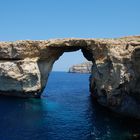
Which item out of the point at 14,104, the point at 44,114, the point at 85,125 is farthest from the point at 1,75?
the point at 85,125

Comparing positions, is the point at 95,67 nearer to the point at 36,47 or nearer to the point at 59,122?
the point at 36,47

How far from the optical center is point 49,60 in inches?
2867

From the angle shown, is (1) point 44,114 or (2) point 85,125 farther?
(1) point 44,114

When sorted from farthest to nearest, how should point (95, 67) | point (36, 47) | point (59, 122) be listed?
point (36, 47)
point (95, 67)
point (59, 122)

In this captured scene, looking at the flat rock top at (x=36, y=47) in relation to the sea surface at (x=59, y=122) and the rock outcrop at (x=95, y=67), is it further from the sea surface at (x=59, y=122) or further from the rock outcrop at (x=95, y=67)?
the sea surface at (x=59, y=122)

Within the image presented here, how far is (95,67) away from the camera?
65.8 m

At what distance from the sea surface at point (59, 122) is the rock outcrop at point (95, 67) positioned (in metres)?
3.75

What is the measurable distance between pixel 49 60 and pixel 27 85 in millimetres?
8674

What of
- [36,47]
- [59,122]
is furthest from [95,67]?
[59,122]

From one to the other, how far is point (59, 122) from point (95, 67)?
20714mm

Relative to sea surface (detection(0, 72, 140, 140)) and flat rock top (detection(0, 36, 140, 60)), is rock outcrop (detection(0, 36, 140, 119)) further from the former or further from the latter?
sea surface (detection(0, 72, 140, 140))

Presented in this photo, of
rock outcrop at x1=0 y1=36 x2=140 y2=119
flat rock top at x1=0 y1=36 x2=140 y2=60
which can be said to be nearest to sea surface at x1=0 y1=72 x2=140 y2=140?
rock outcrop at x1=0 y1=36 x2=140 y2=119

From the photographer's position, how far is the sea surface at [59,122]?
41.5m

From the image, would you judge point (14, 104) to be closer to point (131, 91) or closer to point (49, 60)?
point (49, 60)
